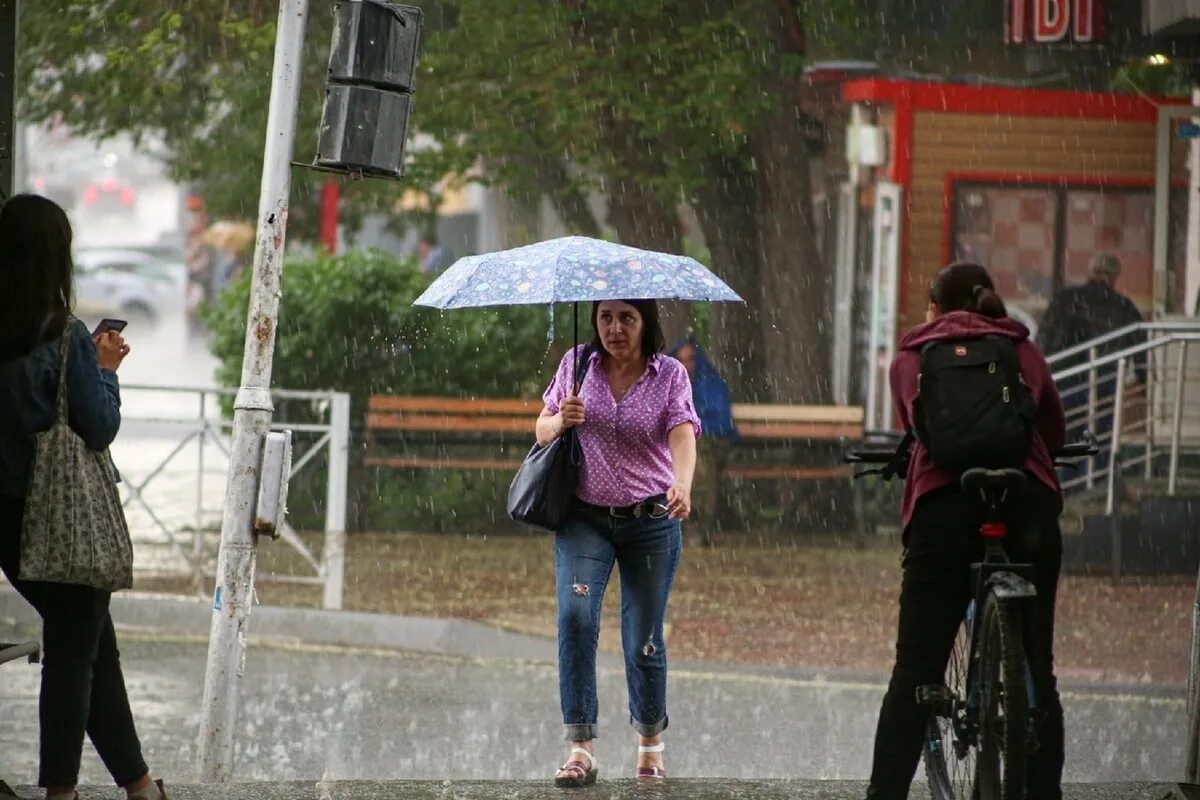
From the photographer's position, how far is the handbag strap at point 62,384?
→ 208 inches

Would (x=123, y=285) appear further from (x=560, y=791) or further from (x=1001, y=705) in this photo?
(x=1001, y=705)

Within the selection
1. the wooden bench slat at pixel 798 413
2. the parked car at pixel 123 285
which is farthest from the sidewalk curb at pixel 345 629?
the parked car at pixel 123 285

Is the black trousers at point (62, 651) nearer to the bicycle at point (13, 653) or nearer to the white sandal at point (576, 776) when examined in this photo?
the bicycle at point (13, 653)

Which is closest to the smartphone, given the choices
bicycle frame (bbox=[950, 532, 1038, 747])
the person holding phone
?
the person holding phone

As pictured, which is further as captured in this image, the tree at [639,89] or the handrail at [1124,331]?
the tree at [639,89]

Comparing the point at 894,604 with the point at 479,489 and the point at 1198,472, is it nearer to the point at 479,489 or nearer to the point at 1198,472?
the point at 1198,472

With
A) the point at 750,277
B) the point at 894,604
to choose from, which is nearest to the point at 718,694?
the point at 894,604

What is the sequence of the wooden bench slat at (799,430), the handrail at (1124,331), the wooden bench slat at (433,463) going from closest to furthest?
the handrail at (1124,331), the wooden bench slat at (433,463), the wooden bench slat at (799,430)

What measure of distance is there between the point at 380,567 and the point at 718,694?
4903 mm

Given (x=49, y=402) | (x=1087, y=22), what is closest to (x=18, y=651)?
(x=49, y=402)

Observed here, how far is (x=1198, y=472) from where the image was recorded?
15.3 meters

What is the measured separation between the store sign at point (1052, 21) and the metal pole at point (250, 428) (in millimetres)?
10848

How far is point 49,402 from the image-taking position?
529cm

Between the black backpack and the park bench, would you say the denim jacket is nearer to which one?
the black backpack
